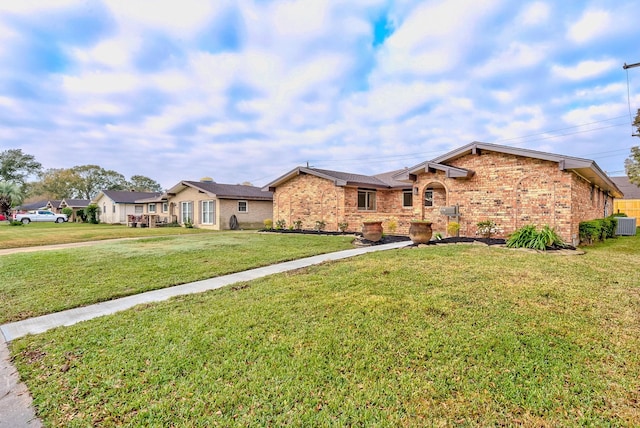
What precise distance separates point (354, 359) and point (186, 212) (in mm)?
25981

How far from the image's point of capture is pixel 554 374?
9.34 ft

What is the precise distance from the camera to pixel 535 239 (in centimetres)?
941

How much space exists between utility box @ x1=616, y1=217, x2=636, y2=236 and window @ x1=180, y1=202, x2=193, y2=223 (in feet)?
92.4

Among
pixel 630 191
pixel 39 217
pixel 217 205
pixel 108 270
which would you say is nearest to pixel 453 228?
pixel 108 270

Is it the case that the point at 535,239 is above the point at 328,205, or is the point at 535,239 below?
below

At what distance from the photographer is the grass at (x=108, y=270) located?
17.8 ft

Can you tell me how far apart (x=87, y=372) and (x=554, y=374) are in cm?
443

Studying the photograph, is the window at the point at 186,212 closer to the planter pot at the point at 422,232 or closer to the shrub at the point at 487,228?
the planter pot at the point at 422,232

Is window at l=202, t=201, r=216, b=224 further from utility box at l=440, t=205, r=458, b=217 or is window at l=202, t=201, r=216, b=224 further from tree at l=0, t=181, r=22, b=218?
tree at l=0, t=181, r=22, b=218

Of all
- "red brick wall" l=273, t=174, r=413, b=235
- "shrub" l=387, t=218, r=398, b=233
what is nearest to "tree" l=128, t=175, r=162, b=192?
"red brick wall" l=273, t=174, r=413, b=235

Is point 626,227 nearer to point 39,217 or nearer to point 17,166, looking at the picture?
point 39,217

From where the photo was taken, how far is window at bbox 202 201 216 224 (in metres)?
23.5

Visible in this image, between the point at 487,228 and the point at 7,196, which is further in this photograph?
the point at 7,196

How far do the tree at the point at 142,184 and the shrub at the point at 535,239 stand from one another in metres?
68.5
